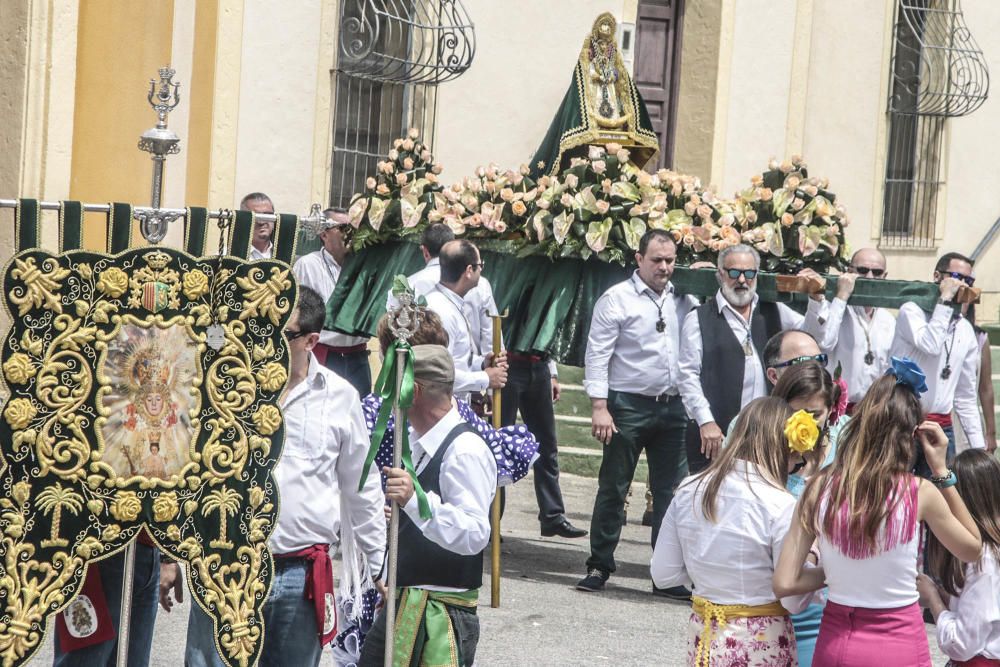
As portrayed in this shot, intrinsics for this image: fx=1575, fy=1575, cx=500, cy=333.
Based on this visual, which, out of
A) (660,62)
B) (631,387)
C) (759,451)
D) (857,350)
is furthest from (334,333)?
(660,62)

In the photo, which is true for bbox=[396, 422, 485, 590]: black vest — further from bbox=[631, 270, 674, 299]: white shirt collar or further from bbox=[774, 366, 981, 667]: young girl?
bbox=[631, 270, 674, 299]: white shirt collar

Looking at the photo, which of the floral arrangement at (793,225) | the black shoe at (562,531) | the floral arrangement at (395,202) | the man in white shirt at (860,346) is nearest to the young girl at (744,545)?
the man in white shirt at (860,346)

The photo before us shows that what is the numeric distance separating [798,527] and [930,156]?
13126 millimetres

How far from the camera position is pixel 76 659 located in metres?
4.98

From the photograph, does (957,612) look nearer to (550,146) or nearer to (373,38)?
(550,146)

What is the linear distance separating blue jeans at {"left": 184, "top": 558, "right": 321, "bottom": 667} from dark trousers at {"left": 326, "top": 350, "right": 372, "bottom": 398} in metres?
5.27

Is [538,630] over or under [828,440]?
under

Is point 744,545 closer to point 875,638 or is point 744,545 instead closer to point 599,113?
point 875,638

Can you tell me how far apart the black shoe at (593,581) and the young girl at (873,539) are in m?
3.75

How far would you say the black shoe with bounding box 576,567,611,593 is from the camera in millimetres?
8500

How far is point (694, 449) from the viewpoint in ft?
27.7

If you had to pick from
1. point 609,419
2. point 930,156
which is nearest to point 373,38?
point 609,419

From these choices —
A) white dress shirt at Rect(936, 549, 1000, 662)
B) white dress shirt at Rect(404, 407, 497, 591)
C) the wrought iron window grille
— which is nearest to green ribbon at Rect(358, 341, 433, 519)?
white dress shirt at Rect(404, 407, 497, 591)

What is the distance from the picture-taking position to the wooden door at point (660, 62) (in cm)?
1570
